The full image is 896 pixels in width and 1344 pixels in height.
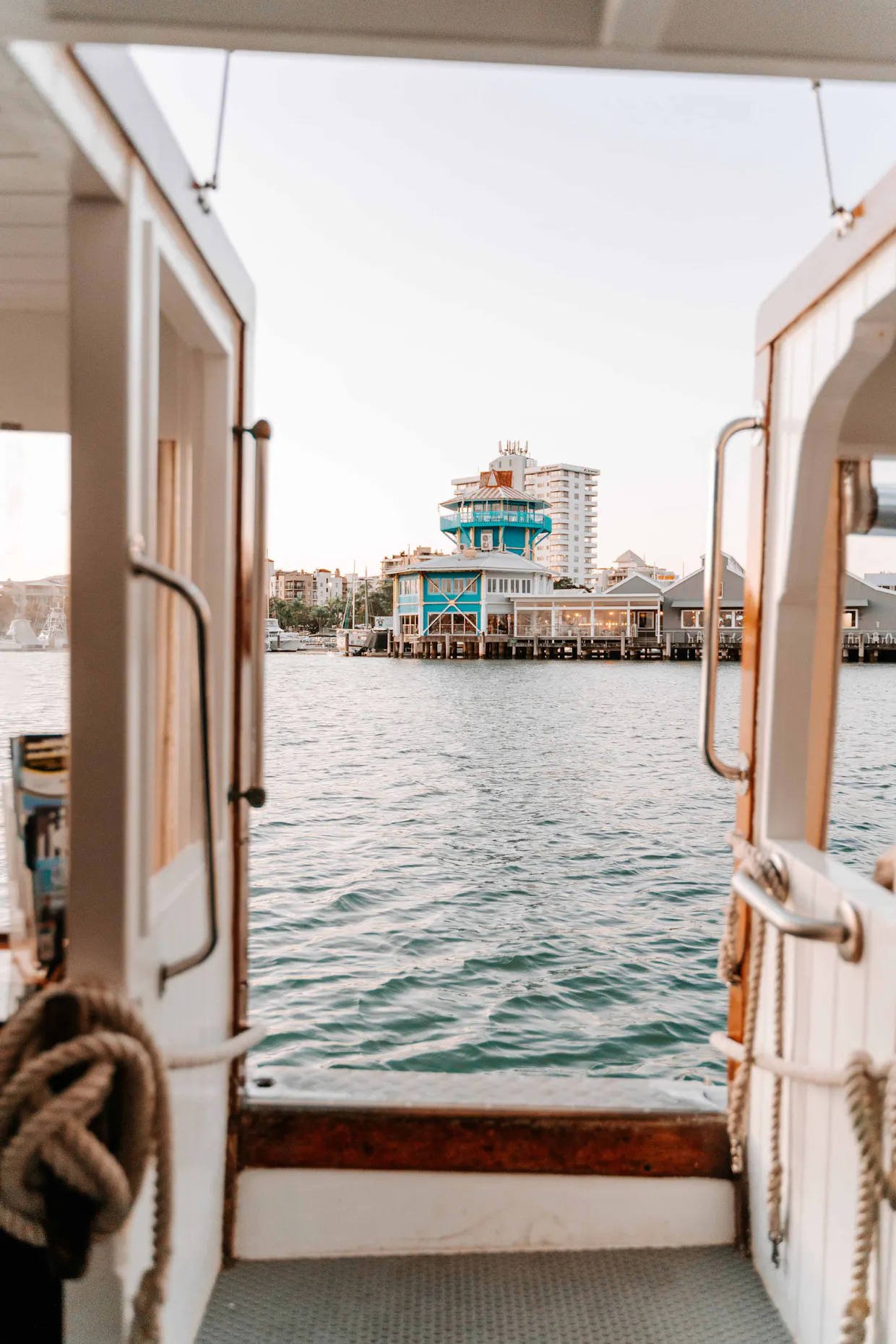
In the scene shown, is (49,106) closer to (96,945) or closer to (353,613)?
(96,945)

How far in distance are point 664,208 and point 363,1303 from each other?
133 feet

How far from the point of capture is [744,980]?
1675mm

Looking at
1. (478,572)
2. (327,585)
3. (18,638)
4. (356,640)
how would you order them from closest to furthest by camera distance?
1. (18,638)
2. (478,572)
3. (356,640)
4. (327,585)

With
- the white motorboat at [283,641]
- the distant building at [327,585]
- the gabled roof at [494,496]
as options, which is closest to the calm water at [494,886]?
the gabled roof at [494,496]

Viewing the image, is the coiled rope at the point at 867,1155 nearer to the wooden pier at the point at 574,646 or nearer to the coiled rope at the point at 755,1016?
the coiled rope at the point at 755,1016

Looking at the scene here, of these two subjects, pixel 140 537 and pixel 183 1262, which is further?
pixel 183 1262

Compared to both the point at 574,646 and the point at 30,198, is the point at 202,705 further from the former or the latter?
the point at 574,646

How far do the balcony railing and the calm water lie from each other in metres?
25.3

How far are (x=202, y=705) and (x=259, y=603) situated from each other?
0.56 m

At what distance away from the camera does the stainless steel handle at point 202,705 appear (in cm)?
98

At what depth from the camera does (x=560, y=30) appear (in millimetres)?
868

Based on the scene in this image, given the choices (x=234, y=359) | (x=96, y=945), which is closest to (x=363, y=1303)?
(x=96, y=945)

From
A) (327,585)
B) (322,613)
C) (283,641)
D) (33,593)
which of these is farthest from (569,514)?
(33,593)

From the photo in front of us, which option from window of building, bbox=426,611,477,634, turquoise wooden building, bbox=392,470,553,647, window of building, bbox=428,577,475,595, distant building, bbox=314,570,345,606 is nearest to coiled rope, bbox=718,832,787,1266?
turquoise wooden building, bbox=392,470,553,647
